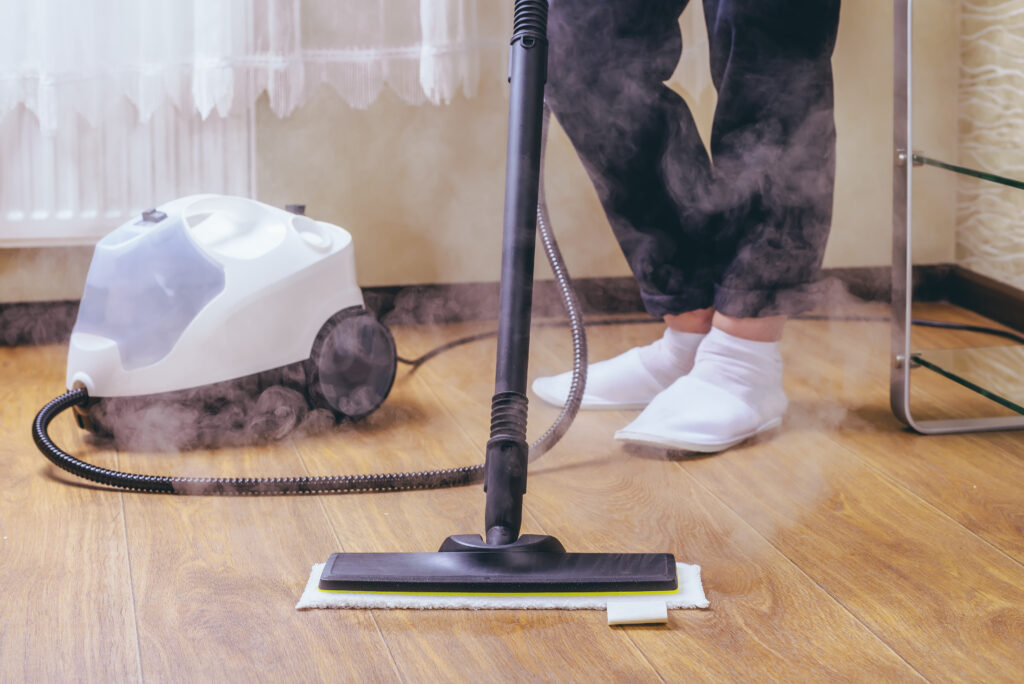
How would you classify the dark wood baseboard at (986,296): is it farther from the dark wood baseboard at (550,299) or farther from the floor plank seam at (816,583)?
the floor plank seam at (816,583)

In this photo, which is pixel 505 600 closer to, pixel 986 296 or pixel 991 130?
pixel 991 130

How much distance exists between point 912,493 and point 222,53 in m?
1.11

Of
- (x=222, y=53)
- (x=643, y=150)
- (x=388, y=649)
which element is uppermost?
(x=222, y=53)

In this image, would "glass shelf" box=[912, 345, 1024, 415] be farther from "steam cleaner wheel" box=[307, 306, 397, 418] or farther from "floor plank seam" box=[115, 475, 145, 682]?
"floor plank seam" box=[115, 475, 145, 682]

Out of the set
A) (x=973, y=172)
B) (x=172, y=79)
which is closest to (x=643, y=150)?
(x=973, y=172)

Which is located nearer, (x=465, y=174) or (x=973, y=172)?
(x=973, y=172)

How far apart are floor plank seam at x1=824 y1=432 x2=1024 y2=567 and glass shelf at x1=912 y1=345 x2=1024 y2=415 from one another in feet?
0.55

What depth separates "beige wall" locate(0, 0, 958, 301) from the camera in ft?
5.40

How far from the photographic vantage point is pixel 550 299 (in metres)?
1.79

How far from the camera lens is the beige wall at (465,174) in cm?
165

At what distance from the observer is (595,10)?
118 centimetres

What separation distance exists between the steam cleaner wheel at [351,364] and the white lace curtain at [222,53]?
50cm

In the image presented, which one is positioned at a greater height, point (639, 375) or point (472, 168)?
point (472, 168)

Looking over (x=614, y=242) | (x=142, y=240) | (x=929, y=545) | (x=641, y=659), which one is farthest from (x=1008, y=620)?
(x=614, y=242)
